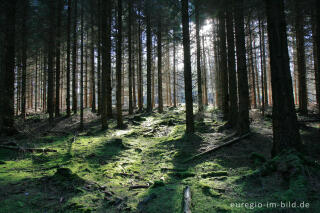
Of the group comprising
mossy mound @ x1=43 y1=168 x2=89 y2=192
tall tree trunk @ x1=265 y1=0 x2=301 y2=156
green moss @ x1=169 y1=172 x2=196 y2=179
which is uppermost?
tall tree trunk @ x1=265 y1=0 x2=301 y2=156

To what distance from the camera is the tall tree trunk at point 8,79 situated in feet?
29.7

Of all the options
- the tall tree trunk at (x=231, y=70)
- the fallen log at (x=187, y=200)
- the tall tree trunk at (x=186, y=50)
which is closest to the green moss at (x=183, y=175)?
the fallen log at (x=187, y=200)

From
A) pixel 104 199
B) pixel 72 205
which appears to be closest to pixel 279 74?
pixel 104 199

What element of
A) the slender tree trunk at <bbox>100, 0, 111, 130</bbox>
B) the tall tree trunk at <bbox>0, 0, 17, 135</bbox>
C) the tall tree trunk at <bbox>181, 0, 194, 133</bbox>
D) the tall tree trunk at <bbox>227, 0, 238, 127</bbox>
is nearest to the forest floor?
the tall tree trunk at <bbox>0, 0, 17, 135</bbox>

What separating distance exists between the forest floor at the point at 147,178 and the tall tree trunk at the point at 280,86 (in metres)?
0.60

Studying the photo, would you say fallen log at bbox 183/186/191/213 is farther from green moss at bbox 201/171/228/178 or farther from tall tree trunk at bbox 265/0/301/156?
tall tree trunk at bbox 265/0/301/156

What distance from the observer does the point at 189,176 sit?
4.91 meters

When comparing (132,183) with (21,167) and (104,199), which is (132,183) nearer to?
(104,199)

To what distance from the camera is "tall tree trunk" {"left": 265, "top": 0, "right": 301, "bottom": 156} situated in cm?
457

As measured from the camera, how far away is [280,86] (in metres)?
4.65

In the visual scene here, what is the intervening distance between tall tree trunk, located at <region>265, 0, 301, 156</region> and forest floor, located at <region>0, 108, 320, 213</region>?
0.60m

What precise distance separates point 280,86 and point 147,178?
4399mm

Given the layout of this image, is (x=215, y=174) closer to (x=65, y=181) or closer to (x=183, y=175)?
(x=183, y=175)

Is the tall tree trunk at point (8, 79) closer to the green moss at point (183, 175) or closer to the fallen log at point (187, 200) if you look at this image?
the green moss at point (183, 175)
